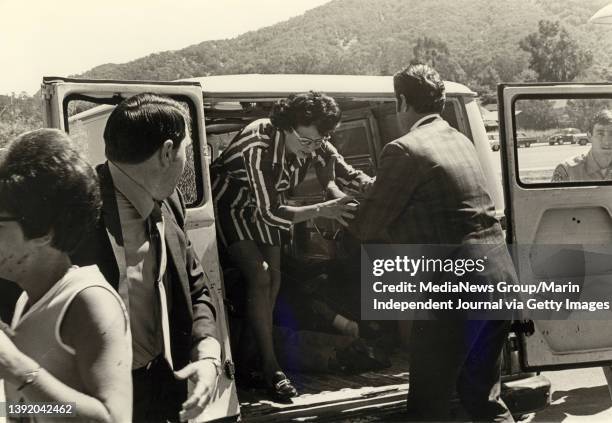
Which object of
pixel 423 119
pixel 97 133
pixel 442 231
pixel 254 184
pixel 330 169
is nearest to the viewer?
pixel 97 133

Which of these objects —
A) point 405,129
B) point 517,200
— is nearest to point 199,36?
point 405,129

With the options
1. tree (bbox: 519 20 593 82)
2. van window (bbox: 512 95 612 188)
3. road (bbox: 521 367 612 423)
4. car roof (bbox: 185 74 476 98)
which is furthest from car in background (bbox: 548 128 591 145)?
road (bbox: 521 367 612 423)

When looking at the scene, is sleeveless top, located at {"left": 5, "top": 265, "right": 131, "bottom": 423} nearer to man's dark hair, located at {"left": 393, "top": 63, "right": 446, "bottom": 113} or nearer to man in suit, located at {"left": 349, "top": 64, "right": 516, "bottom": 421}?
man in suit, located at {"left": 349, "top": 64, "right": 516, "bottom": 421}

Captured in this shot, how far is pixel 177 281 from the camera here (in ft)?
9.30

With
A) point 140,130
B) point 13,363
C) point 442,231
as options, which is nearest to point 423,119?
point 442,231

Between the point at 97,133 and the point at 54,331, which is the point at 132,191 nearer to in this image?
the point at 97,133

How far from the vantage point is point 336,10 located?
3807 mm

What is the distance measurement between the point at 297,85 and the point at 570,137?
1.56m

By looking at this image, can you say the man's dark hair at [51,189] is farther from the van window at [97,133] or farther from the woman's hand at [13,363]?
the van window at [97,133]

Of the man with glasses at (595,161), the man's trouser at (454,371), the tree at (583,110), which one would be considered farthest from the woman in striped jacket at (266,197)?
the tree at (583,110)

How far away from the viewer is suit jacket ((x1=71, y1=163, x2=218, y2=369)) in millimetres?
2807

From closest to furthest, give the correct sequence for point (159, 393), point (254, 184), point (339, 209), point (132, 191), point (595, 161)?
point (159, 393) → point (132, 191) → point (254, 184) → point (339, 209) → point (595, 161)

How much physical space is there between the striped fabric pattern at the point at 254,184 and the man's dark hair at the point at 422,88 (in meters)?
0.66

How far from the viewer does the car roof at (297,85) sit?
379cm
